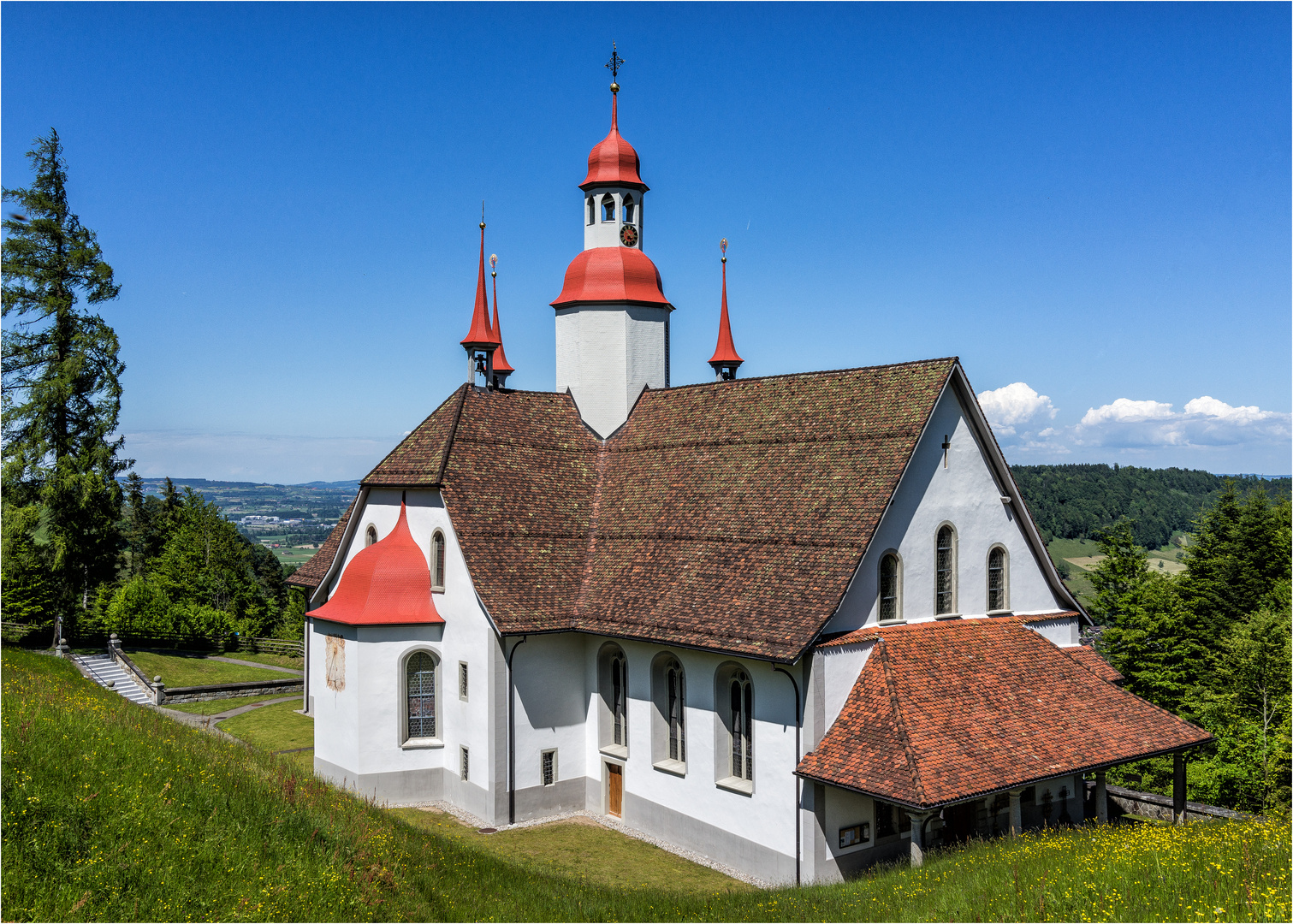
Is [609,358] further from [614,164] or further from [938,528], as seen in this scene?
[938,528]

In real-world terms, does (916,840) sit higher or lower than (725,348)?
lower

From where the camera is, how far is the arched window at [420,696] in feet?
92.4

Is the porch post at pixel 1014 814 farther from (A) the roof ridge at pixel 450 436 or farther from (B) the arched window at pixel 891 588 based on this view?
(A) the roof ridge at pixel 450 436

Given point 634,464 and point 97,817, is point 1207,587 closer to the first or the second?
point 634,464

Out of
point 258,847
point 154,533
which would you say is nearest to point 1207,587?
point 258,847

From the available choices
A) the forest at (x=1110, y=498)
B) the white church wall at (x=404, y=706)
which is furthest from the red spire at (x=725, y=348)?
the forest at (x=1110, y=498)

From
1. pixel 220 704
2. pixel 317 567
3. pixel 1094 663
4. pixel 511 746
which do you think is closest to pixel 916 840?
pixel 1094 663

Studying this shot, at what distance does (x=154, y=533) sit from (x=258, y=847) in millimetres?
64504

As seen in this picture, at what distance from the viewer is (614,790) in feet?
88.0

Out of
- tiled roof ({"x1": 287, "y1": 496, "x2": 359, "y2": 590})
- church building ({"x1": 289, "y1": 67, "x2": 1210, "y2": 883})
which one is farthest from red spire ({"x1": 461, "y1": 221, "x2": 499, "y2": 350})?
tiled roof ({"x1": 287, "y1": 496, "x2": 359, "y2": 590})

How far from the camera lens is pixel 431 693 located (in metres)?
28.4

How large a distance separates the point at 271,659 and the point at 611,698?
31.7 metres

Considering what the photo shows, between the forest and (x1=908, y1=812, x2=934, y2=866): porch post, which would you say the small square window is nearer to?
(x1=908, y1=812, x2=934, y2=866): porch post

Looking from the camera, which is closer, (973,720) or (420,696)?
(973,720)
